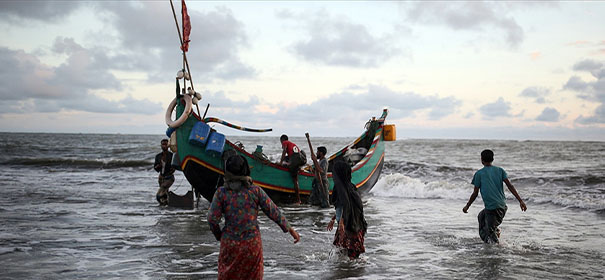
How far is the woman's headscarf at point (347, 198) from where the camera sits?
19.5 feet

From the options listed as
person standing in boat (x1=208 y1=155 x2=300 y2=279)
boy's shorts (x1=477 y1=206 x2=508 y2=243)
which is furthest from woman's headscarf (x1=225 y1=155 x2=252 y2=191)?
boy's shorts (x1=477 y1=206 x2=508 y2=243)

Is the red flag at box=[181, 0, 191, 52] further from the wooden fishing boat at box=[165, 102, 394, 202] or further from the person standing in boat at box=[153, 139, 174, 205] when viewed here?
the person standing in boat at box=[153, 139, 174, 205]

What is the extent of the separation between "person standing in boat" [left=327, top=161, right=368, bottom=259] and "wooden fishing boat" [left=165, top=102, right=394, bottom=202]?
12.2 feet

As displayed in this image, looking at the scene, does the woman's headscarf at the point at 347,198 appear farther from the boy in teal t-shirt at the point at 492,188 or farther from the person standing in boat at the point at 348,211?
the boy in teal t-shirt at the point at 492,188

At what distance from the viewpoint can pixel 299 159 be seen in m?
11.8

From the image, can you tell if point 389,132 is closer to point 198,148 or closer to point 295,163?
point 295,163

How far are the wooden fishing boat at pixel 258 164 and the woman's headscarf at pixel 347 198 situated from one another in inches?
151

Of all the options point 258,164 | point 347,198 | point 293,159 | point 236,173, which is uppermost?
point 236,173

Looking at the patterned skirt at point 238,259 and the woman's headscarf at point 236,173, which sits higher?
the woman's headscarf at point 236,173

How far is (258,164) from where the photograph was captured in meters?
11.4

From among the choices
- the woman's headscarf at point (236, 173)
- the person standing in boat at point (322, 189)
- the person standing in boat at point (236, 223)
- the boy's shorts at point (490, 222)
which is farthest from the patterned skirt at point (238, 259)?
the person standing in boat at point (322, 189)

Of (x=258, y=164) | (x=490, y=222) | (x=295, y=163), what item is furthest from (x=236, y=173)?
(x=295, y=163)

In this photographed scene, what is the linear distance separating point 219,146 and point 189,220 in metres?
1.66

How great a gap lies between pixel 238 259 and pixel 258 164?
748 cm
